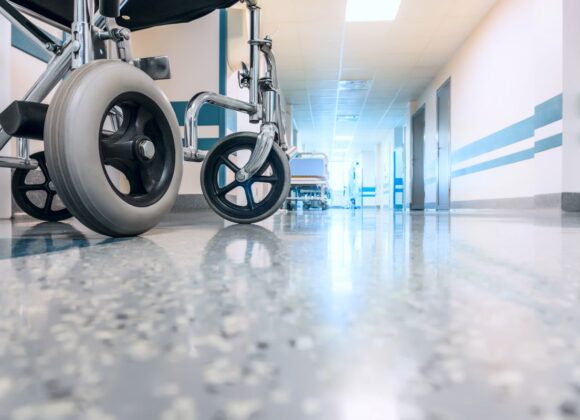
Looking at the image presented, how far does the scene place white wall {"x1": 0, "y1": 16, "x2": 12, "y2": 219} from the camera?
1714mm

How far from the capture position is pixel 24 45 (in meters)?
1.98

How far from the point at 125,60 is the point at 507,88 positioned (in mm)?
4280

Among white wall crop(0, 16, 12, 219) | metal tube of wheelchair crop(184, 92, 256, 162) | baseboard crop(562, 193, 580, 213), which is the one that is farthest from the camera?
baseboard crop(562, 193, 580, 213)

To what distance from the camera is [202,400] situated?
0.15 metres

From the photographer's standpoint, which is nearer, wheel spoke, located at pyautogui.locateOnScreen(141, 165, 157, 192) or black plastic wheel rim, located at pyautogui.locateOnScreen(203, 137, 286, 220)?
wheel spoke, located at pyautogui.locateOnScreen(141, 165, 157, 192)

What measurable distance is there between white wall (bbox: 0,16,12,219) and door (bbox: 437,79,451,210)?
555 centimetres

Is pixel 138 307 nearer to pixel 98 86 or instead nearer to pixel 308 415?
pixel 308 415

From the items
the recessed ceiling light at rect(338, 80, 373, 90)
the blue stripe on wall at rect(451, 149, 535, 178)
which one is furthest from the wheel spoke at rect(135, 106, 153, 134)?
the recessed ceiling light at rect(338, 80, 373, 90)

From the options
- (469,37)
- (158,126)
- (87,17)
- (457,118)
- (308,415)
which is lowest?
(308,415)

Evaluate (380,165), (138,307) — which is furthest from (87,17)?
(380,165)

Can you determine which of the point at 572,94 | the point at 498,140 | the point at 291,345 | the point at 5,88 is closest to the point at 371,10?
the point at 498,140

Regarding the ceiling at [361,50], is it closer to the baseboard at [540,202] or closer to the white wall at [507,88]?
the white wall at [507,88]

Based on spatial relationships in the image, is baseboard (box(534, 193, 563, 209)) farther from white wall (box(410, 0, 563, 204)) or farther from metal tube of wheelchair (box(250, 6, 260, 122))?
metal tube of wheelchair (box(250, 6, 260, 122))

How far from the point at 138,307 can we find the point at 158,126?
0.72 m
